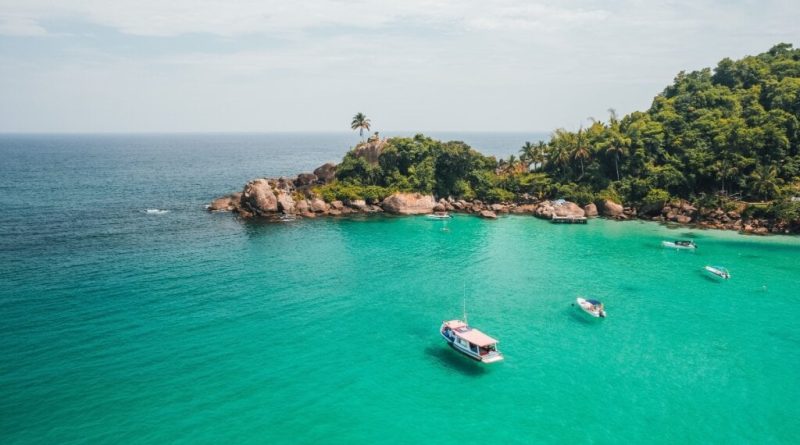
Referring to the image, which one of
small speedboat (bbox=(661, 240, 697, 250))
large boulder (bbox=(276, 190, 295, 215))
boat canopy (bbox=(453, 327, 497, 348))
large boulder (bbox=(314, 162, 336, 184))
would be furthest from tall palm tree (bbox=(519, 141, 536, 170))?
boat canopy (bbox=(453, 327, 497, 348))

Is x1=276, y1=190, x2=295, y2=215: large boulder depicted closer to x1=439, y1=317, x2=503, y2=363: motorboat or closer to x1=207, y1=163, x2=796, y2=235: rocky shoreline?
x1=207, y1=163, x2=796, y2=235: rocky shoreline

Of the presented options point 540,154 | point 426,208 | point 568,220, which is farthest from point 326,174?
point 568,220

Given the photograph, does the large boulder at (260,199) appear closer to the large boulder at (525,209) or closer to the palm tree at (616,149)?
the large boulder at (525,209)

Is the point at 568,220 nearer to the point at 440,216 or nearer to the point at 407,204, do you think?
the point at 440,216

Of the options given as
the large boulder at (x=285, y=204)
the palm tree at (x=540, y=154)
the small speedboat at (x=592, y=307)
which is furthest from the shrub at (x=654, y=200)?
the large boulder at (x=285, y=204)

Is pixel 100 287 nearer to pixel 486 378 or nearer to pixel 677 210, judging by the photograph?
pixel 486 378
